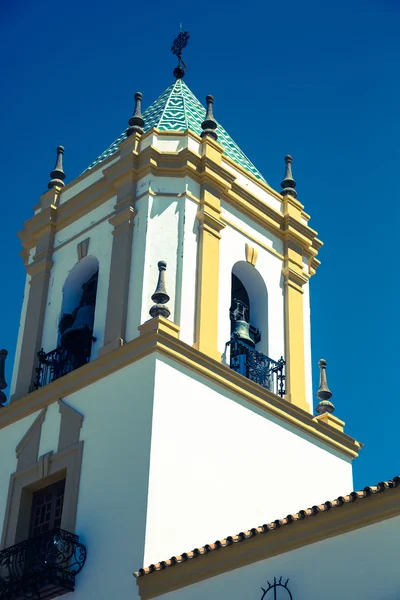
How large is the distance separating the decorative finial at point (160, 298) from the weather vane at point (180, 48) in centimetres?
638

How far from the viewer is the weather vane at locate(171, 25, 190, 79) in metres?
21.4

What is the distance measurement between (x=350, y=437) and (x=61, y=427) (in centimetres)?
433

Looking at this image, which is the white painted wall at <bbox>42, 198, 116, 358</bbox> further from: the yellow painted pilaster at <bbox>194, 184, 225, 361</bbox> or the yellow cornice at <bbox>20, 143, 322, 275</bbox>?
the yellow painted pilaster at <bbox>194, 184, 225, 361</bbox>

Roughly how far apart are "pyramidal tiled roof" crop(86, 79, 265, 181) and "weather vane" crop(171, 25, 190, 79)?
2.63 ft

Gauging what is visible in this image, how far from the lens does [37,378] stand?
17000 mm

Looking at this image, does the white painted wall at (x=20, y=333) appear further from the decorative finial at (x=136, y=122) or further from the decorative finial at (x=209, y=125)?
the decorative finial at (x=209, y=125)

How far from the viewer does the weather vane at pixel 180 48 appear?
21406 mm

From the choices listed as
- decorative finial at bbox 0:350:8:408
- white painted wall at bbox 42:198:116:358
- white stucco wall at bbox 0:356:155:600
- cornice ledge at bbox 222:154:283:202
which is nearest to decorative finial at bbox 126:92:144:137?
white painted wall at bbox 42:198:116:358

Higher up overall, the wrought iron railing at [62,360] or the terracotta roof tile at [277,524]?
the wrought iron railing at [62,360]

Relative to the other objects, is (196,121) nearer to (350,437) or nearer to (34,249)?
(34,249)

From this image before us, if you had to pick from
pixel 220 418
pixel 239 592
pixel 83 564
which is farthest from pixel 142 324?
pixel 239 592

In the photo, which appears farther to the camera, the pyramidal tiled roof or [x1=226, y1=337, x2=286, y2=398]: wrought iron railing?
the pyramidal tiled roof

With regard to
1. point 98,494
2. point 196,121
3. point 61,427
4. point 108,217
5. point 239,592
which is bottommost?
point 239,592

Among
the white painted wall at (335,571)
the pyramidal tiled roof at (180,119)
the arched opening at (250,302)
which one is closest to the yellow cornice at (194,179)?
the pyramidal tiled roof at (180,119)
